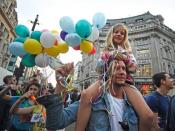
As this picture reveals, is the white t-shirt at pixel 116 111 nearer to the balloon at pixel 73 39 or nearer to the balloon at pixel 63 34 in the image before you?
the balloon at pixel 73 39

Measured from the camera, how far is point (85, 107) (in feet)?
5.70

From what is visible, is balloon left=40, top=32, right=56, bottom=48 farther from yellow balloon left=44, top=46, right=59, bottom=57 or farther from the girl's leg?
the girl's leg

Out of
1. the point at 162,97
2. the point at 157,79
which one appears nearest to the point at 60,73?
the point at 162,97

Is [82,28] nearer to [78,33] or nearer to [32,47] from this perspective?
[78,33]

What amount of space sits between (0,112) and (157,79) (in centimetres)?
331

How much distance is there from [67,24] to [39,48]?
2.76ft

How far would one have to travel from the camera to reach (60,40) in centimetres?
491

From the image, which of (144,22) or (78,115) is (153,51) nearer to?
(144,22)

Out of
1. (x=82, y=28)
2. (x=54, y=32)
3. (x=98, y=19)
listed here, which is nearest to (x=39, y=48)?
(x=54, y=32)

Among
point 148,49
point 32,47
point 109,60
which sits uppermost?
point 148,49

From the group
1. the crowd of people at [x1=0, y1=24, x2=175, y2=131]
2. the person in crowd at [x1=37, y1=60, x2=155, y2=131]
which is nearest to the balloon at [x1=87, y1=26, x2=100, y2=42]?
the crowd of people at [x1=0, y1=24, x2=175, y2=131]

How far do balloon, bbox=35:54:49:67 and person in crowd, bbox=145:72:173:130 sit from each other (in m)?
2.20

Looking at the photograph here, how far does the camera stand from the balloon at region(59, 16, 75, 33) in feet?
14.7

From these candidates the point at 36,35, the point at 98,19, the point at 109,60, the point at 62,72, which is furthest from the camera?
the point at 98,19
